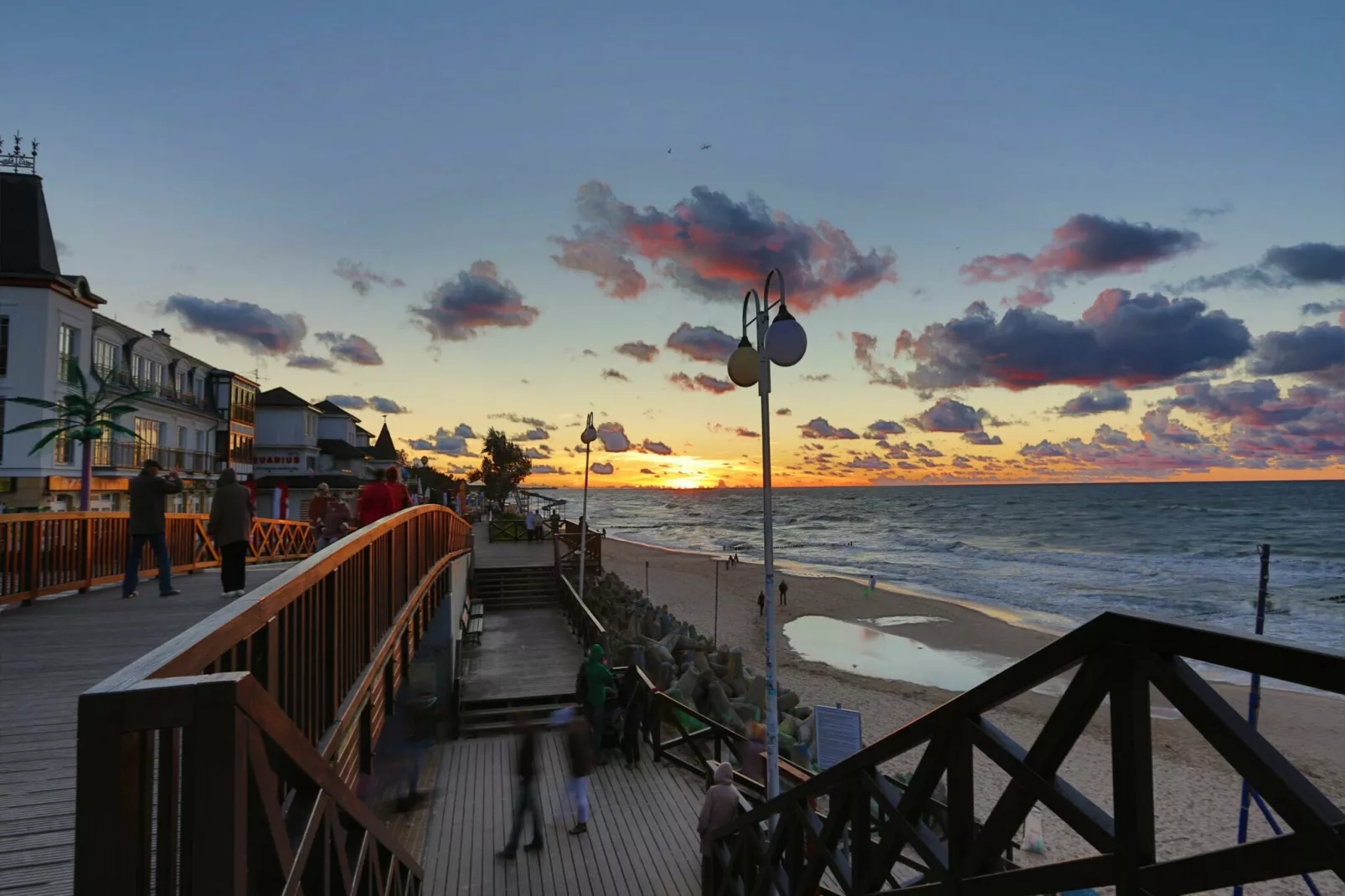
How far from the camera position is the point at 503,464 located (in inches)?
2815

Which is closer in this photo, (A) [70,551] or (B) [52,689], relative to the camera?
(B) [52,689]

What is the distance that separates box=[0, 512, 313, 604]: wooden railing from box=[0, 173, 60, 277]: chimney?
21.0 meters

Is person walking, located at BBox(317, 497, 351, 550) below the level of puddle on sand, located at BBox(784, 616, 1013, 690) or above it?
above

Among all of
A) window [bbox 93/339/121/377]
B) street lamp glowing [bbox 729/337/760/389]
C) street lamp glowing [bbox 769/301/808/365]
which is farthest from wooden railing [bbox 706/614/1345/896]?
window [bbox 93/339/121/377]

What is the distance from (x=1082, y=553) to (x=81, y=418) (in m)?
73.8

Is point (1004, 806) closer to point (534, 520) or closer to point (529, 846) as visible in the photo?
point (529, 846)

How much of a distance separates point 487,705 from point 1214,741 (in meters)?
14.3

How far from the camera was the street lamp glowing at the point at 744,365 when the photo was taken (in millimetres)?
7656

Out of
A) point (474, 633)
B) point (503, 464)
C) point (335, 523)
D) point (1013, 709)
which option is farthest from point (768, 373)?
point (503, 464)

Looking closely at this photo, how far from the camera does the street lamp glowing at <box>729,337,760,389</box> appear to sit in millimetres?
7656

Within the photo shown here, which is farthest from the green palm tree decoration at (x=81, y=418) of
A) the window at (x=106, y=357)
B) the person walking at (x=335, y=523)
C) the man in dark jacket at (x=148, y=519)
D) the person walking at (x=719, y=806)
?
the person walking at (x=719, y=806)

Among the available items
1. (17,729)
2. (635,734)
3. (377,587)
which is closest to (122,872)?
(17,729)

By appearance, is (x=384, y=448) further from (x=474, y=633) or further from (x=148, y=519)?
(x=148, y=519)

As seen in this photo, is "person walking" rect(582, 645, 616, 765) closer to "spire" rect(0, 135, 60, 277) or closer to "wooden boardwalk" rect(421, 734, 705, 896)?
"wooden boardwalk" rect(421, 734, 705, 896)
